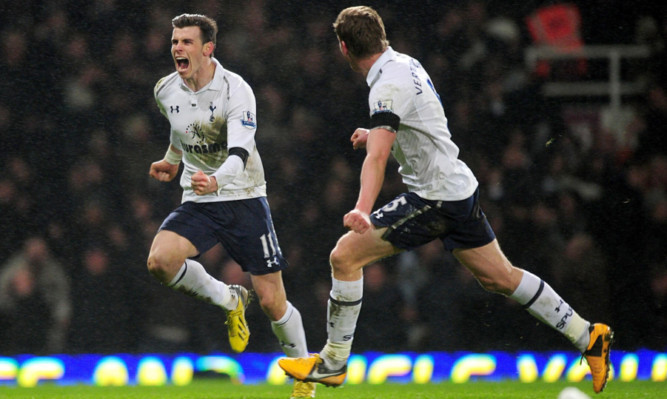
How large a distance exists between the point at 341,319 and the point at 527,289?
3.29ft

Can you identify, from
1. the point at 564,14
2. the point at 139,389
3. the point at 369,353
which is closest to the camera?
the point at 139,389

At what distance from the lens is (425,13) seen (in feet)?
29.0

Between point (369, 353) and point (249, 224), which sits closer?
point (249, 224)

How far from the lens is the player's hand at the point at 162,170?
6.01 metres

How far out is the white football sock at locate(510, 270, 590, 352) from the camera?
5223mm

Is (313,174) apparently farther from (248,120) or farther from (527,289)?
(527,289)

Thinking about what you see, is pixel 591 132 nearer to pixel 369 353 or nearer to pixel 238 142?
pixel 369 353

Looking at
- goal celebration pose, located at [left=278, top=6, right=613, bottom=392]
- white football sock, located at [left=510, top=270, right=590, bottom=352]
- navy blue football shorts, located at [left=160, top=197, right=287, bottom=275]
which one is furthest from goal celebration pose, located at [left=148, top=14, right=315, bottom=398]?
white football sock, located at [left=510, top=270, right=590, bottom=352]

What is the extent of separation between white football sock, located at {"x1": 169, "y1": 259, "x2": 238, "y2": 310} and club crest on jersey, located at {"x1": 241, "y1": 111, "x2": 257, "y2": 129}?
2.90 feet

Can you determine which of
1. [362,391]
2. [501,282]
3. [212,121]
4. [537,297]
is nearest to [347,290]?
[501,282]

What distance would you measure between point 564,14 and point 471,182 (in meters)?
4.20

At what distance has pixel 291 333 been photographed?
19.4 ft

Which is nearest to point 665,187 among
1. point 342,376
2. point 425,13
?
point 425,13

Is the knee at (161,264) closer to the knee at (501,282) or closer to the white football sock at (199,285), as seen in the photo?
the white football sock at (199,285)
